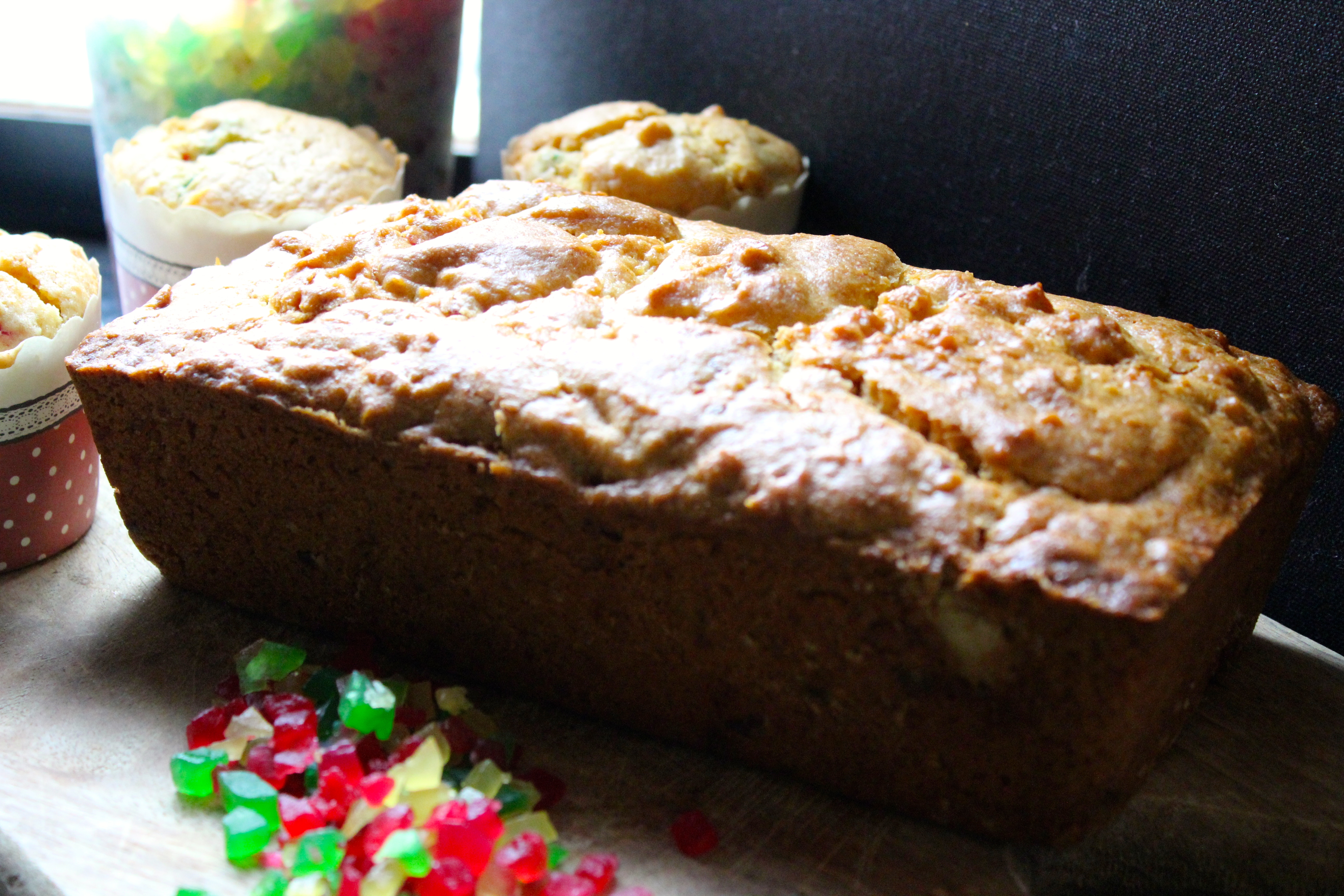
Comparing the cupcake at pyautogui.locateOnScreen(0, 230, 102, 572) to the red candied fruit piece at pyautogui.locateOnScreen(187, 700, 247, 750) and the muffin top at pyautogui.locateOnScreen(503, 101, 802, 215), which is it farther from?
the muffin top at pyautogui.locateOnScreen(503, 101, 802, 215)

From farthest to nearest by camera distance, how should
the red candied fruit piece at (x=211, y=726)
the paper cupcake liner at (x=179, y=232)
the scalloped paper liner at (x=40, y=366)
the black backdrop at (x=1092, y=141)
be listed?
the paper cupcake liner at (x=179, y=232), the black backdrop at (x=1092, y=141), the scalloped paper liner at (x=40, y=366), the red candied fruit piece at (x=211, y=726)

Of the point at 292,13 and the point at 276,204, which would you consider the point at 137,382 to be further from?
the point at 292,13

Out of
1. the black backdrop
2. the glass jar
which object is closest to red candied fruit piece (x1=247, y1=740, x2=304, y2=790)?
the black backdrop

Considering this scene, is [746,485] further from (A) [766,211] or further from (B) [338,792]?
(A) [766,211]

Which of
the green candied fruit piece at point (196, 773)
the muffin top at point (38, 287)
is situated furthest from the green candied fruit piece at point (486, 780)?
the muffin top at point (38, 287)

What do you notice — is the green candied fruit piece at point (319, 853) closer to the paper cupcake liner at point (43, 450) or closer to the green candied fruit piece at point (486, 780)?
the green candied fruit piece at point (486, 780)

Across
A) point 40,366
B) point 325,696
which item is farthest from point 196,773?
point 40,366
